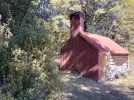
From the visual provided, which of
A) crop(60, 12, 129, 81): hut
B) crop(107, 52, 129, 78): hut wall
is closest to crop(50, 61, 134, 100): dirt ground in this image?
crop(60, 12, 129, 81): hut

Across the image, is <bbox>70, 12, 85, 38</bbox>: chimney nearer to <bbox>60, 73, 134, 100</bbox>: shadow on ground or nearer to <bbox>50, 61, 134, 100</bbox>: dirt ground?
<bbox>50, 61, 134, 100</bbox>: dirt ground

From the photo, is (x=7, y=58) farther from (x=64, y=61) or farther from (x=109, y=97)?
(x=64, y=61)

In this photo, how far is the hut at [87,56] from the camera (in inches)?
634

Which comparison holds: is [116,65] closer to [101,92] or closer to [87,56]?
[87,56]

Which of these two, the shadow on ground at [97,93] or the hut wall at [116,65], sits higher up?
the hut wall at [116,65]

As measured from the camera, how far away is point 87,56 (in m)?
16.7

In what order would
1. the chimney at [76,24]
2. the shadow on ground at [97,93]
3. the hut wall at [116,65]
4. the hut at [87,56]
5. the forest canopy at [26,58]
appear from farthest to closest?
the chimney at [76,24]
the hut wall at [116,65]
the hut at [87,56]
the shadow on ground at [97,93]
the forest canopy at [26,58]

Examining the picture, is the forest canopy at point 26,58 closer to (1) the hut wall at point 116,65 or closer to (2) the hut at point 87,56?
(2) the hut at point 87,56

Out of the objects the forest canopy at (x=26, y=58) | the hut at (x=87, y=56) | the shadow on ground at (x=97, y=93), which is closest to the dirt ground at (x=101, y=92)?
the shadow on ground at (x=97, y=93)

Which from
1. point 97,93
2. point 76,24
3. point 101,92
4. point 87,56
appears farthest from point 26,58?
point 76,24

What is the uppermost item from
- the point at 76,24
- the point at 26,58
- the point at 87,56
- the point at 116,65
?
the point at 76,24

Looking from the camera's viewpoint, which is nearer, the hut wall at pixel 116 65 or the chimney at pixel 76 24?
the hut wall at pixel 116 65

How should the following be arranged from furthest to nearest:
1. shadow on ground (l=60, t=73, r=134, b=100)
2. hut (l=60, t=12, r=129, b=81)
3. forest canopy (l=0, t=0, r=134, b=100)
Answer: hut (l=60, t=12, r=129, b=81)
shadow on ground (l=60, t=73, r=134, b=100)
forest canopy (l=0, t=0, r=134, b=100)

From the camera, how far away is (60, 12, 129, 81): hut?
52.8 ft
